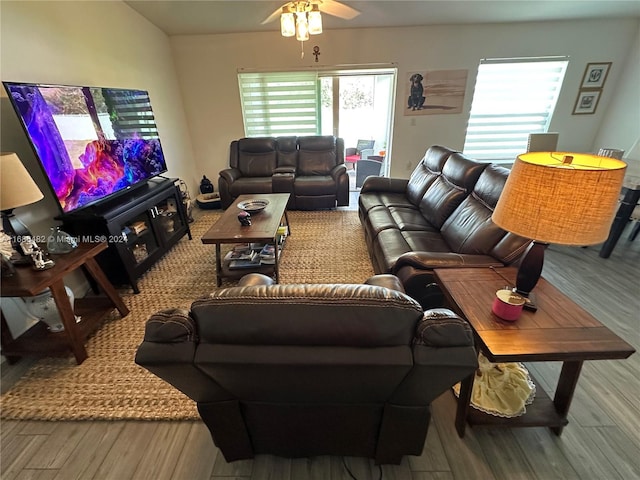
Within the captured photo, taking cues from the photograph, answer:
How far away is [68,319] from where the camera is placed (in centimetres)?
170

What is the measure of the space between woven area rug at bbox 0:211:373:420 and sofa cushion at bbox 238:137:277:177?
1464mm

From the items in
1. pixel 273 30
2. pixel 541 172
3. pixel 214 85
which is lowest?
pixel 541 172

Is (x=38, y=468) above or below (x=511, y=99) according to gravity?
below

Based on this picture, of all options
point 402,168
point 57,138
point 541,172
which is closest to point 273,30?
point 402,168

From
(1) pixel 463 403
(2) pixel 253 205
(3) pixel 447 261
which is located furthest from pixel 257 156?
(1) pixel 463 403

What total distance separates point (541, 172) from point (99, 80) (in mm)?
3693

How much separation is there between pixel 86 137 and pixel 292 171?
2485mm

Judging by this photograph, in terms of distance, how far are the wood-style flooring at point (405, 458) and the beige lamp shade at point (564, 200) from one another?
100 centimetres

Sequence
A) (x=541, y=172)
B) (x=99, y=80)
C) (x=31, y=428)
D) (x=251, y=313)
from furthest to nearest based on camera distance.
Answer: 1. (x=99, y=80)
2. (x=31, y=428)
3. (x=541, y=172)
4. (x=251, y=313)

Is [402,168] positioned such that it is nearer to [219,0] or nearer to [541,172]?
[219,0]

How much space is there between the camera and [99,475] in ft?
4.10

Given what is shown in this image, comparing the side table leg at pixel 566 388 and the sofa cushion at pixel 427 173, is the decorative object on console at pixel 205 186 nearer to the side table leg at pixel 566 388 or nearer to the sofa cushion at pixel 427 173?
the sofa cushion at pixel 427 173

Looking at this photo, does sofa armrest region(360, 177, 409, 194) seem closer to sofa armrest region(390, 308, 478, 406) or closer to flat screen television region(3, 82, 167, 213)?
flat screen television region(3, 82, 167, 213)

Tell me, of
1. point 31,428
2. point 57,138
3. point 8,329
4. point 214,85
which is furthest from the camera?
point 214,85
